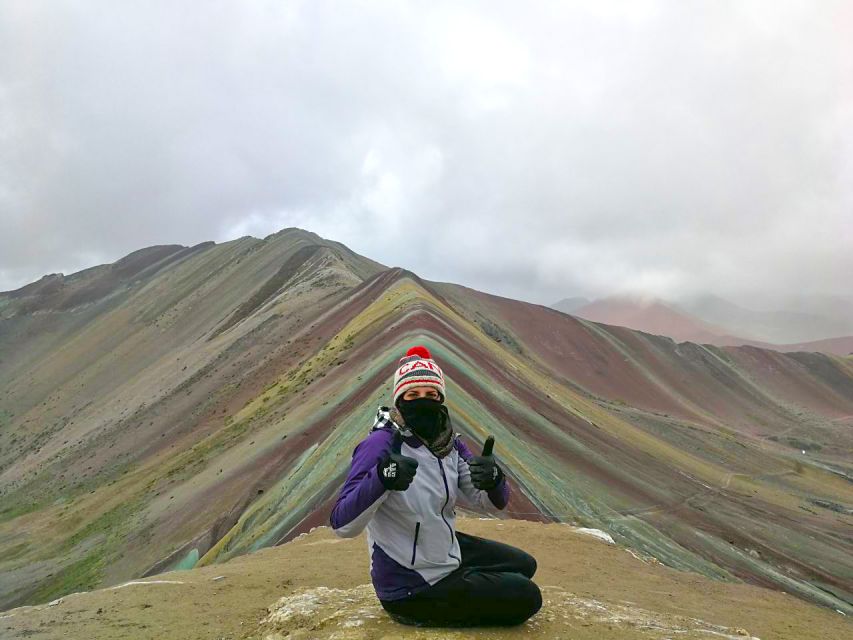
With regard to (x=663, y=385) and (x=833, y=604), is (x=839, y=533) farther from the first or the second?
(x=663, y=385)

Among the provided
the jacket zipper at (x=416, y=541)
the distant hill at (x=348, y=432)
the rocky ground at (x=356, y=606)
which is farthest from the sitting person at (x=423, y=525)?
the distant hill at (x=348, y=432)

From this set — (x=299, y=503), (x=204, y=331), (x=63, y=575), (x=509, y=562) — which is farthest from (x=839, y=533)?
(x=204, y=331)

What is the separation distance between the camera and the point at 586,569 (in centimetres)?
852

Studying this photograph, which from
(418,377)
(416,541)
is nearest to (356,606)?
(416,541)

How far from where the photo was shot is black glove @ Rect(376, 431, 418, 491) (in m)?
3.58

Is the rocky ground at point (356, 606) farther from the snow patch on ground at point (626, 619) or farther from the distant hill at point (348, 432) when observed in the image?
the distant hill at point (348, 432)

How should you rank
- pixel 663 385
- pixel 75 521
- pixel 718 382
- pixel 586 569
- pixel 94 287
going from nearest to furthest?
pixel 586 569, pixel 75 521, pixel 663 385, pixel 718 382, pixel 94 287

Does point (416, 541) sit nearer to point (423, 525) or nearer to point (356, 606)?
point (423, 525)

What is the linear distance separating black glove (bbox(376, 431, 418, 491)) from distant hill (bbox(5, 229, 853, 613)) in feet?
29.0

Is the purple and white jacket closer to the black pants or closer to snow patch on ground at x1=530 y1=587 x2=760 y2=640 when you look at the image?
the black pants

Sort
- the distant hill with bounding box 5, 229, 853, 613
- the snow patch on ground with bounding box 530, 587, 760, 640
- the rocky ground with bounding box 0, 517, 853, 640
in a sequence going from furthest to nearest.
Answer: the distant hill with bounding box 5, 229, 853, 613
the snow patch on ground with bounding box 530, 587, 760, 640
the rocky ground with bounding box 0, 517, 853, 640

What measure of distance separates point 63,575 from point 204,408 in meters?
Answer: 14.4

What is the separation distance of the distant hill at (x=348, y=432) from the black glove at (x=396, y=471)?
348 inches

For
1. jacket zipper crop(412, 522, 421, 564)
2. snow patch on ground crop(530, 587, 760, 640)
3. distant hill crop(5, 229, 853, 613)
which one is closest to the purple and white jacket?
jacket zipper crop(412, 522, 421, 564)
